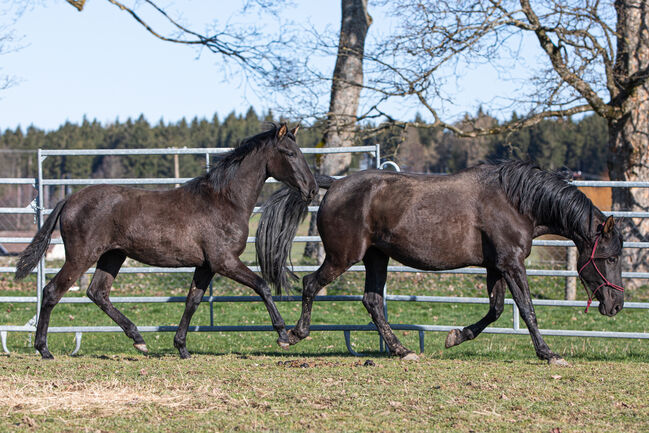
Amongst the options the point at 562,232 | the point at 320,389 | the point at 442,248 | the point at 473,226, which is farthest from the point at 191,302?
the point at 562,232

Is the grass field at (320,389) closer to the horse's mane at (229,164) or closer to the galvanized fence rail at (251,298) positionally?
the galvanized fence rail at (251,298)

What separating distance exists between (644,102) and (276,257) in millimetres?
8898

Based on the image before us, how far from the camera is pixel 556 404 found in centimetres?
492

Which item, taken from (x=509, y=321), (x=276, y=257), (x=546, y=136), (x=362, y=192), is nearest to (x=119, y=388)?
(x=276, y=257)

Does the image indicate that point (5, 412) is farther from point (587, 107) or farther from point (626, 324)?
point (587, 107)

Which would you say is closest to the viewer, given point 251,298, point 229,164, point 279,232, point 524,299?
point 524,299

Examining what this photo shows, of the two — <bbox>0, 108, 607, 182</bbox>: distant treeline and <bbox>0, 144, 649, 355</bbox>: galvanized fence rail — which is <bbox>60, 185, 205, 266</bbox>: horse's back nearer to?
<bbox>0, 144, 649, 355</bbox>: galvanized fence rail

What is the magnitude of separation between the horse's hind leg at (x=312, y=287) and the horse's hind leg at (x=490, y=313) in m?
1.19

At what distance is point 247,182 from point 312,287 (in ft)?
3.78

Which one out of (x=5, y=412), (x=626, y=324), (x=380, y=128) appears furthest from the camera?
(x=380, y=128)

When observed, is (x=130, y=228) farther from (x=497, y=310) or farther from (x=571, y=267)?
(x=571, y=267)

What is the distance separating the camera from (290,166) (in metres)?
6.87

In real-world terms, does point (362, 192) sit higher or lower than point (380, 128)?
lower

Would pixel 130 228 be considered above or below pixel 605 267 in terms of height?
above
